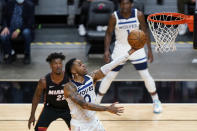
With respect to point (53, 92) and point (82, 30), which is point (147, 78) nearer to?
point (53, 92)

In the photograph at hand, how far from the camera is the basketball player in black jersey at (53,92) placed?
16.5 feet

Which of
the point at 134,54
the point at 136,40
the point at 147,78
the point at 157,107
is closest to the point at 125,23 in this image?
the point at 134,54

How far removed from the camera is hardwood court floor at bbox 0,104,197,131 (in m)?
6.22

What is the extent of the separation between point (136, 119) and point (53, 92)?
72.4 inches

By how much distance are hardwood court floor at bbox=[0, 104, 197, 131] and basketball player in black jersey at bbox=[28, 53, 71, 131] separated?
109 cm

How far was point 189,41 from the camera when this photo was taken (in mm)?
10805

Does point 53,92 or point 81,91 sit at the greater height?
point 81,91

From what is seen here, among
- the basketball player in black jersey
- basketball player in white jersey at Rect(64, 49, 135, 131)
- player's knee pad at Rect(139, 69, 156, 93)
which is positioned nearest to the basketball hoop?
player's knee pad at Rect(139, 69, 156, 93)

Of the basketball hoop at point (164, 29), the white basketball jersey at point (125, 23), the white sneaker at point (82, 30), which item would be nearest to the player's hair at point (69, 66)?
the basketball hoop at point (164, 29)

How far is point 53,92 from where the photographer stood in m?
5.08

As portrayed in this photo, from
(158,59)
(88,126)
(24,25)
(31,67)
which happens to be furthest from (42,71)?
(88,126)

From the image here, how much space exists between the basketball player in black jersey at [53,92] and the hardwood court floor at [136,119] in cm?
109

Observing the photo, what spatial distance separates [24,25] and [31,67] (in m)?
0.88

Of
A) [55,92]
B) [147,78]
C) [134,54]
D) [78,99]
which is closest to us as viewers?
[78,99]
